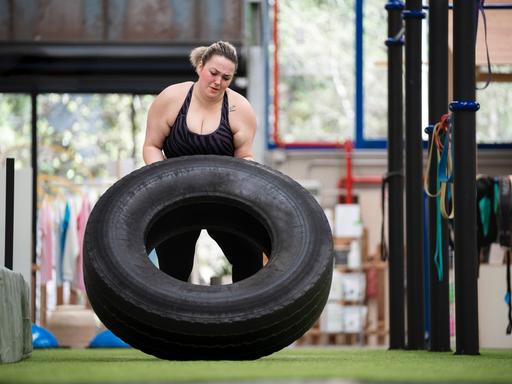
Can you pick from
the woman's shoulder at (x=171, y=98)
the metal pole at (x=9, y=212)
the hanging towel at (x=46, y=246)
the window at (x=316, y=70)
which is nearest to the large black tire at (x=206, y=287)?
the woman's shoulder at (x=171, y=98)

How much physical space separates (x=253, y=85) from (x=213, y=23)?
63 centimetres

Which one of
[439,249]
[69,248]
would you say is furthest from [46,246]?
[439,249]

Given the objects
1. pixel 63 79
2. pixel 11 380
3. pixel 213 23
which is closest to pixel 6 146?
pixel 63 79

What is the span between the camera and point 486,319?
31.4ft

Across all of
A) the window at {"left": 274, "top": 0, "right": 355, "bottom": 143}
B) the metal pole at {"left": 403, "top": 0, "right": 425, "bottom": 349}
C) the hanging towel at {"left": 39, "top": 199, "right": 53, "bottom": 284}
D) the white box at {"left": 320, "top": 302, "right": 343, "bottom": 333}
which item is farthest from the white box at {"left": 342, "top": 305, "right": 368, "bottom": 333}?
the metal pole at {"left": 403, "top": 0, "right": 425, "bottom": 349}

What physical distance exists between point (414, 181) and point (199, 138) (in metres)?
2.20

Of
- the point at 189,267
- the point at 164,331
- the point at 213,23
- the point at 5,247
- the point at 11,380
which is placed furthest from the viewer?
the point at 213,23

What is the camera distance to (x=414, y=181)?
692cm

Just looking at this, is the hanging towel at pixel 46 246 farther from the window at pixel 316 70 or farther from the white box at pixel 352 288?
the window at pixel 316 70

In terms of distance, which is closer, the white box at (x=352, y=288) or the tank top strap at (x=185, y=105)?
the tank top strap at (x=185, y=105)

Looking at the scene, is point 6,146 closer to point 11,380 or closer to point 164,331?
point 164,331

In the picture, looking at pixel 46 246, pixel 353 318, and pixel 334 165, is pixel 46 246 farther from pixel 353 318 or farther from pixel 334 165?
pixel 334 165

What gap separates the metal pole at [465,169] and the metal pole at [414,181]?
1.52 m

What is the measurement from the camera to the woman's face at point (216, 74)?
4938mm
